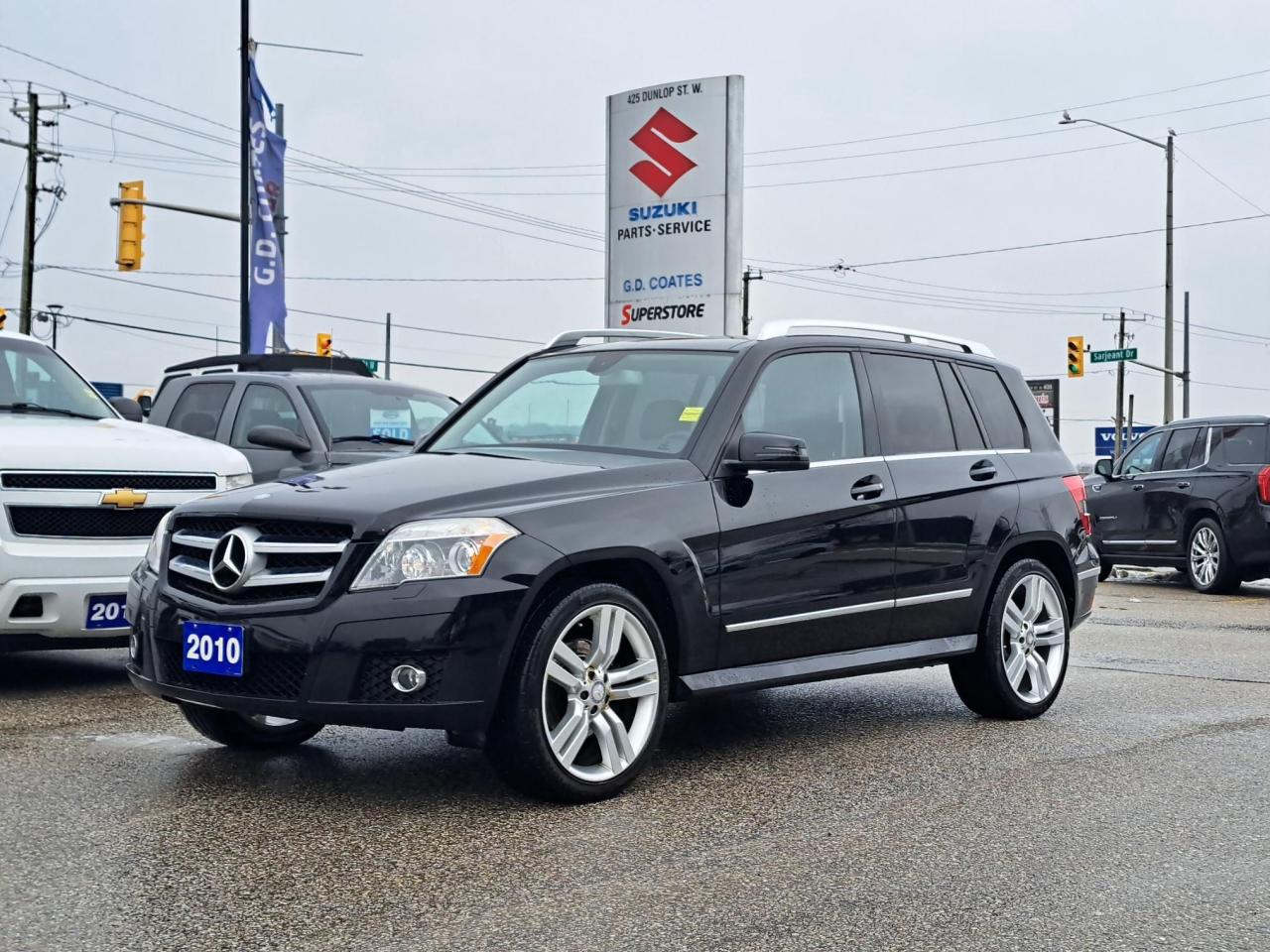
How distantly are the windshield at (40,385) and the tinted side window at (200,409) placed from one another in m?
2.46

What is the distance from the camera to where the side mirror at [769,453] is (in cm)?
594

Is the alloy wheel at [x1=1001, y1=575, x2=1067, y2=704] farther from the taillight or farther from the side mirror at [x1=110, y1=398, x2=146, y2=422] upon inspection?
the side mirror at [x1=110, y1=398, x2=146, y2=422]

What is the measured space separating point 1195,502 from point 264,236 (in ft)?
49.7

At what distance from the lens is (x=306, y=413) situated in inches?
446

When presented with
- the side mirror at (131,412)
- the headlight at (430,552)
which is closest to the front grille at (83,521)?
the side mirror at (131,412)

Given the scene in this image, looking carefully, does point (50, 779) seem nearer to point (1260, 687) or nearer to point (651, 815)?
point (651, 815)

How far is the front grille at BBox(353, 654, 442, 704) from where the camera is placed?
509 cm

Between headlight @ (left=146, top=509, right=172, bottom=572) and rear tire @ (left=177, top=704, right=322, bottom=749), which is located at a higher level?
headlight @ (left=146, top=509, right=172, bottom=572)

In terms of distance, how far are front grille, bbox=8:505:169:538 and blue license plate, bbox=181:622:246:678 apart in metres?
2.52

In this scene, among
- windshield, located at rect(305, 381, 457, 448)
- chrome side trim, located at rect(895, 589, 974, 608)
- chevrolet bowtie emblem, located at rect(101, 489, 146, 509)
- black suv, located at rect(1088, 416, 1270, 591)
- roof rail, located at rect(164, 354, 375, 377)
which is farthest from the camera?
black suv, located at rect(1088, 416, 1270, 591)

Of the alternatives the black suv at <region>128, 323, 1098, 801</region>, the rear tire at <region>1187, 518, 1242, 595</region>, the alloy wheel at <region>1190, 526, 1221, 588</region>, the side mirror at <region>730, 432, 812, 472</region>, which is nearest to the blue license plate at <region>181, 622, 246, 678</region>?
the black suv at <region>128, 323, 1098, 801</region>

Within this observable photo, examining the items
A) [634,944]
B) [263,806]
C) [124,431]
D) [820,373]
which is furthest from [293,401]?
[634,944]

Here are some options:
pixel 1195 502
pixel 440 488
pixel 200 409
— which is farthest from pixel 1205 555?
pixel 440 488

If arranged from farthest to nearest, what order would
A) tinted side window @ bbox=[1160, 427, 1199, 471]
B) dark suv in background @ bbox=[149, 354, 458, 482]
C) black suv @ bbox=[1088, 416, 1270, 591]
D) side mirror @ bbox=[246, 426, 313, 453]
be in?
1. tinted side window @ bbox=[1160, 427, 1199, 471]
2. black suv @ bbox=[1088, 416, 1270, 591]
3. dark suv in background @ bbox=[149, 354, 458, 482]
4. side mirror @ bbox=[246, 426, 313, 453]
